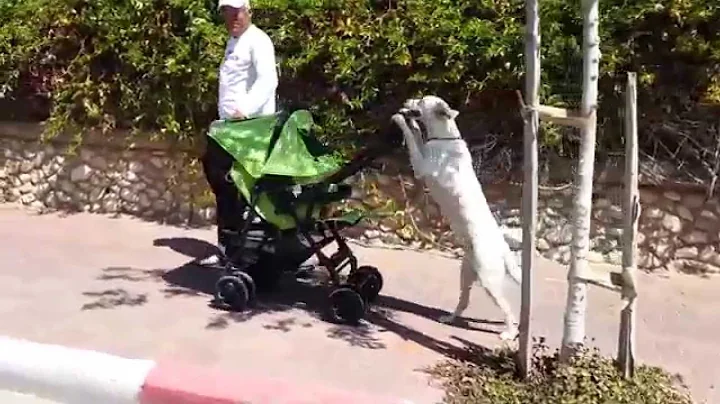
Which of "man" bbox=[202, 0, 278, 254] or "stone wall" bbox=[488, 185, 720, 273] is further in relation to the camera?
"stone wall" bbox=[488, 185, 720, 273]

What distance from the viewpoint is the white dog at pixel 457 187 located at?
191 inches

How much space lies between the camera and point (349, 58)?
671cm

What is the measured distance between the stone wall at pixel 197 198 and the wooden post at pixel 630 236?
179cm

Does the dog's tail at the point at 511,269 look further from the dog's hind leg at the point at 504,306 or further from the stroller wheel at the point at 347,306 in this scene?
the stroller wheel at the point at 347,306

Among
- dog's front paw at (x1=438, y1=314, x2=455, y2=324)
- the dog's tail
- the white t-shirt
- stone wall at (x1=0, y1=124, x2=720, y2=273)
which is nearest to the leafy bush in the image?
the dog's tail

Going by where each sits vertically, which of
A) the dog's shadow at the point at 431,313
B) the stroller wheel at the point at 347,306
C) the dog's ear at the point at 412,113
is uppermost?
the dog's ear at the point at 412,113

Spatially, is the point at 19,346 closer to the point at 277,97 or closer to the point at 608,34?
the point at 277,97

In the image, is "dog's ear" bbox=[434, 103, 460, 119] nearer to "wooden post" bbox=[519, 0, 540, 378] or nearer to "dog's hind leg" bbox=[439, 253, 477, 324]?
"wooden post" bbox=[519, 0, 540, 378]

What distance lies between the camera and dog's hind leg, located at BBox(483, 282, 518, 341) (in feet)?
16.3

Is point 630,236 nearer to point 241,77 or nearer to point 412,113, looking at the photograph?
point 412,113

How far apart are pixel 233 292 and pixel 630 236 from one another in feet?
7.57

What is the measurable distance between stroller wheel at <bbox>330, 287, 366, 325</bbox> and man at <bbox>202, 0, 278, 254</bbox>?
2.83ft

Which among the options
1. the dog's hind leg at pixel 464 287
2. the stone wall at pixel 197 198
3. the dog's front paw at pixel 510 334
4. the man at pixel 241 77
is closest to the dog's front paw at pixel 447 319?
the dog's hind leg at pixel 464 287

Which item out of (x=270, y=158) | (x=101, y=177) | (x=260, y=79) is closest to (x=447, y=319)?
(x=270, y=158)
